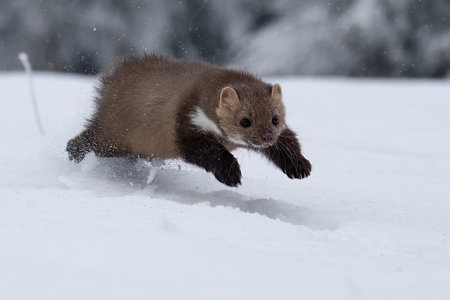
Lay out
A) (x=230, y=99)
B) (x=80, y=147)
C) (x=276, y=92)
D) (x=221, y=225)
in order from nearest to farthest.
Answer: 1. (x=221, y=225)
2. (x=230, y=99)
3. (x=276, y=92)
4. (x=80, y=147)

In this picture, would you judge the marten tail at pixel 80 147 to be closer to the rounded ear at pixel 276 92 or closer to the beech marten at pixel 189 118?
the beech marten at pixel 189 118

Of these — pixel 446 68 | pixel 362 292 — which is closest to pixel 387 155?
pixel 362 292

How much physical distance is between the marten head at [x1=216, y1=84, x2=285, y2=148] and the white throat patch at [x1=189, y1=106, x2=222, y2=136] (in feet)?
0.16

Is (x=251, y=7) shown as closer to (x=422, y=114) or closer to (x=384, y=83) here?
(x=384, y=83)

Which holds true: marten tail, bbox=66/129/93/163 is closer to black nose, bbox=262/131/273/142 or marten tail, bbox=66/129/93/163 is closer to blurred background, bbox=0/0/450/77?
black nose, bbox=262/131/273/142

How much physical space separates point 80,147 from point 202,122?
1.12 metres

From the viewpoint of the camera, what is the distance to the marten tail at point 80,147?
18.9 feet

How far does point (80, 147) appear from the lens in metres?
5.80

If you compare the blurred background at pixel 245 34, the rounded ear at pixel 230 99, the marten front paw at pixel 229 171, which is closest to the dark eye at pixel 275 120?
the rounded ear at pixel 230 99

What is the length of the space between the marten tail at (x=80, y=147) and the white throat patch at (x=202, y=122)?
1.01 m

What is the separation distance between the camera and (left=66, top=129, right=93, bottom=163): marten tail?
227 inches

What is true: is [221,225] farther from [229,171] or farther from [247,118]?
[247,118]

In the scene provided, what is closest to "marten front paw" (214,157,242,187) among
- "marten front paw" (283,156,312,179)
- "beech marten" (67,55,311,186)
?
"beech marten" (67,55,311,186)

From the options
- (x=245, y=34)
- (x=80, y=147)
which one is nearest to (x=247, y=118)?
(x=80, y=147)
